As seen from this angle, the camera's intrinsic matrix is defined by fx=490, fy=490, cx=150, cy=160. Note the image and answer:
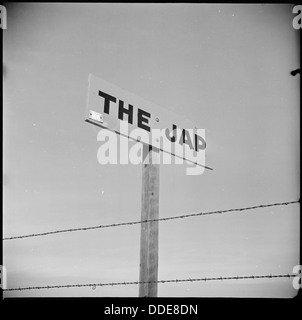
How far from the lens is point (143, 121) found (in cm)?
225

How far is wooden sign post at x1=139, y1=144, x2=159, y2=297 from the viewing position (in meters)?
2.20

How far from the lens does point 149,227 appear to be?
2.24 meters

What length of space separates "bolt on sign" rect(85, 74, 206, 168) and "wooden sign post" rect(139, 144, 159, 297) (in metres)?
0.09

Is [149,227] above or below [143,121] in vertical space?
below

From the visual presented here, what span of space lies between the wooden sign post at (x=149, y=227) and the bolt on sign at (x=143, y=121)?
0.09 meters

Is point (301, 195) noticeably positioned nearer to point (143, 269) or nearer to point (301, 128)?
point (301, 128)

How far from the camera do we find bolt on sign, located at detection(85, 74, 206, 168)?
2.11 m

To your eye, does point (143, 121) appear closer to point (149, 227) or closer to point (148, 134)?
point (148, 134)

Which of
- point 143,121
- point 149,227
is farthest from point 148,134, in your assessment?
point 149,227

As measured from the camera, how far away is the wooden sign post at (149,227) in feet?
7.23

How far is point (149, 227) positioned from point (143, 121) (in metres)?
0.49

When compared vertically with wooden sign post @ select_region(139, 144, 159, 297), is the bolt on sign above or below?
above

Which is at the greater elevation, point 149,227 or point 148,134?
point 148,134
